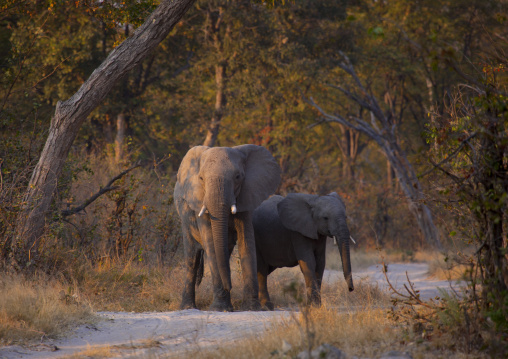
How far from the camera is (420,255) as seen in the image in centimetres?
2047

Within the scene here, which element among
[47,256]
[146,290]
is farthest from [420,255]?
[47,256]

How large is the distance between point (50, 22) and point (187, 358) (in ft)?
57.3

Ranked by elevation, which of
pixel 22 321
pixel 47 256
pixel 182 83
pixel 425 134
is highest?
pixel 182 83

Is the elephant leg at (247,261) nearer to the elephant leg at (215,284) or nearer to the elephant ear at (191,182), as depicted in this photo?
the elephant leg at (215,284)

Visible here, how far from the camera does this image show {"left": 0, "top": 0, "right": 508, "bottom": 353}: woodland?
8828 millimetres

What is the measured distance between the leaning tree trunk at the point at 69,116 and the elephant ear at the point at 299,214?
3.54m

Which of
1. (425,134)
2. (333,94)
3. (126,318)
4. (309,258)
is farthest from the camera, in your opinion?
(333,94)

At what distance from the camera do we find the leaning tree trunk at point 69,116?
9.84m

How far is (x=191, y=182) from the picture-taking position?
9633 millimetres

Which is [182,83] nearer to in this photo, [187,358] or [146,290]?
[146,290]

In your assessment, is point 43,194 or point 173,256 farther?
point 173,256

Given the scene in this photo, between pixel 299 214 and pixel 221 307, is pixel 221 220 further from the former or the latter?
pixel 299 214

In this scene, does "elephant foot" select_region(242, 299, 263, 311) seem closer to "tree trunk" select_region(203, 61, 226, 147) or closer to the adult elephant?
the adult elephant

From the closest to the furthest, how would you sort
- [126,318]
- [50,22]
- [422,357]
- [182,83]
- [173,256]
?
[422,357] < [126,318] < [173,256] < [50,22] < [182,83]
